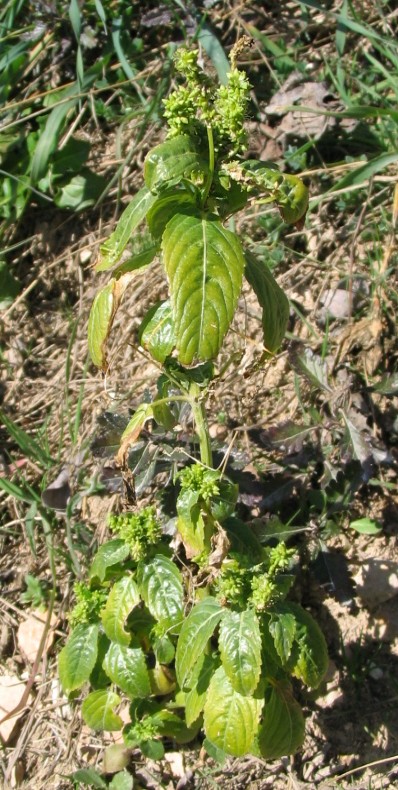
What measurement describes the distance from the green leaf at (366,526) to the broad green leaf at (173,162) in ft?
4.87

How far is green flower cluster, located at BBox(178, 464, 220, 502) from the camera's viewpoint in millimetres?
1860

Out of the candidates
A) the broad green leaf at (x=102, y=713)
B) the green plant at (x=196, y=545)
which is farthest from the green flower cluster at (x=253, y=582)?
the broad green leaf at (x=102, y=713)

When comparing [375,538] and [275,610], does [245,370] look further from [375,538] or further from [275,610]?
[375,538]

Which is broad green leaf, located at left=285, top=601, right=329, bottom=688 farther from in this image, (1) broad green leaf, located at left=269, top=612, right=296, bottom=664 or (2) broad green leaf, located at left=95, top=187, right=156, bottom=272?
(2) broad green leaf, located at left=95, top=187, right=156, bottom=272

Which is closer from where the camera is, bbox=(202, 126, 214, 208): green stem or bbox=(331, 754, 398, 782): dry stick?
bbox=(202, 126, 214, 208): green stem

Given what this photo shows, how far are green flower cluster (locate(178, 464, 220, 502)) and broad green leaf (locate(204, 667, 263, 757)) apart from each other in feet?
1.61

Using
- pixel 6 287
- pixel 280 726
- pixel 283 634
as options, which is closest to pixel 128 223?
pixel 283 634

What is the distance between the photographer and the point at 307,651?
206 centimetres

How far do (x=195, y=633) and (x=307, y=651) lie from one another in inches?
11.6

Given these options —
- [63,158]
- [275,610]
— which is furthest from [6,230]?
[275,610]

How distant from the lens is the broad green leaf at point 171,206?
1666mm

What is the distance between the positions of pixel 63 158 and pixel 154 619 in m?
2.01

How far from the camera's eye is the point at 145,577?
2.11m

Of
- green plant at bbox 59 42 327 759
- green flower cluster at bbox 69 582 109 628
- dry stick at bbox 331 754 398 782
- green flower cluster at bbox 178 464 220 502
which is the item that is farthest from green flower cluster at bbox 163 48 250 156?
dry stick at bbox 331 754 398 782
